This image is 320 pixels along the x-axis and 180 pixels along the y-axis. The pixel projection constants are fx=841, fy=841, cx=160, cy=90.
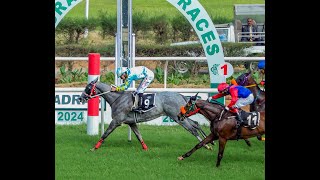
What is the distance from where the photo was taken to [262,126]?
10.6m

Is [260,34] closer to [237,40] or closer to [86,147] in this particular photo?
[237,40]

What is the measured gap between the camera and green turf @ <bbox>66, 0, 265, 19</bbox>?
24.3m

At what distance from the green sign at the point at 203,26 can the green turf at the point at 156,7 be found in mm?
11134

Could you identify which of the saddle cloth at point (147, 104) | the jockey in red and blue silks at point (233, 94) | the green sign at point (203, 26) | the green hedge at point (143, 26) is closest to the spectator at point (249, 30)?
the green hedge at point (143, 26)

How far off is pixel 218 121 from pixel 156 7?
14796 mm

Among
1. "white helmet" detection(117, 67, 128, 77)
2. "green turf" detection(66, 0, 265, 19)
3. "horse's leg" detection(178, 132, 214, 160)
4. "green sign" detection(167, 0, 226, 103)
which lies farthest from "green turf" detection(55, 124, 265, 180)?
"green turf" detection(66, 0, 265, 19)

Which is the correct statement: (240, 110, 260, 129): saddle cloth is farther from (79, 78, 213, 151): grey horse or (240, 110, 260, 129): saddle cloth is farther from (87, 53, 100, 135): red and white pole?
(87, 53, 100, 135): red and white pole

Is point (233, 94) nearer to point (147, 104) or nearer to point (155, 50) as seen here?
point (147, 104)

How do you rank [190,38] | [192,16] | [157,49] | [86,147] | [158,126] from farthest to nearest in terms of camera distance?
1. [190,38]
2. [157,49]
3. [158,126]
4. [192,16]
5. [86,147]

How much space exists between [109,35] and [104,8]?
7.06 ft

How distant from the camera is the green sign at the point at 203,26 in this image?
1259 centimetres

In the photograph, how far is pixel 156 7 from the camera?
25.1m

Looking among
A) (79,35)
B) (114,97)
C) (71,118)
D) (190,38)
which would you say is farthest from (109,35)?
(114,97)

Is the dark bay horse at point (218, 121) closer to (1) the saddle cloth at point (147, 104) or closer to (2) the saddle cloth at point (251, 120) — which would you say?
(2) the saddle cloth at point (251, 120)
